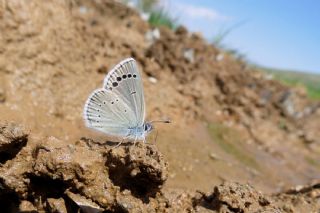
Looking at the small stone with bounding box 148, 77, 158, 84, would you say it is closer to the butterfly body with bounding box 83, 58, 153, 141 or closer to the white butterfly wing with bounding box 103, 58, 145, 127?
the butterfly body with bounding box 83, 58, 153, 141

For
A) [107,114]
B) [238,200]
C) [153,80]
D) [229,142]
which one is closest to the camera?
[238,200]

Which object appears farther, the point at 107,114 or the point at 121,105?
the point at 107,114

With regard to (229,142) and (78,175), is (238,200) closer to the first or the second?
(78,175)

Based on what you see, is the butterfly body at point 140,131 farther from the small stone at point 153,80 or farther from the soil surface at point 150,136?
the small stone at point 153,80

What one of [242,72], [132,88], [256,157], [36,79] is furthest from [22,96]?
[242,72]

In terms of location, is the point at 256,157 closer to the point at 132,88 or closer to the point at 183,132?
the point at 183,132

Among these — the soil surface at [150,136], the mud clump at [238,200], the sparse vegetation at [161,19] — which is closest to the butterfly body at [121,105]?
the soil surface at [150,136]

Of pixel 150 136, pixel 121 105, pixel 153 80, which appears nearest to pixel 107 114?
pixel 121 105
